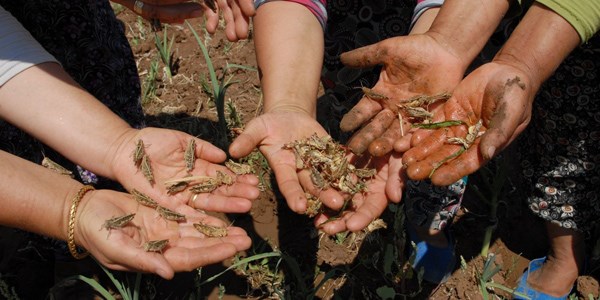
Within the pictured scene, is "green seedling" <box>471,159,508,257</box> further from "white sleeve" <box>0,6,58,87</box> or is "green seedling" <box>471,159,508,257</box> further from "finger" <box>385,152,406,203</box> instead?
"white sleeve" <box>0,6,58,87</box>

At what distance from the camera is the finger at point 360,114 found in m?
1.86

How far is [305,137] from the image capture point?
195 cm

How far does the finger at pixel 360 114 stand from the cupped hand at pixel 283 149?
133 mm

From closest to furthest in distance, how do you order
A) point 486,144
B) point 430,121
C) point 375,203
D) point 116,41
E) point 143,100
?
point 486,144 < point 375,203 < point 430,121 < point 116,41 < point 143,100

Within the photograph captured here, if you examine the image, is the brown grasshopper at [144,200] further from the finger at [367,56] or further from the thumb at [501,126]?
the thumb at [501,126]

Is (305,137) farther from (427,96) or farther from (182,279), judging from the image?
(182,279)

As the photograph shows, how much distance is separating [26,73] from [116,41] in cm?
51

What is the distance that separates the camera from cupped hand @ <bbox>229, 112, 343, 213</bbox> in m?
1.71

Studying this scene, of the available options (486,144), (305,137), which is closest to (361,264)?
(305,137)

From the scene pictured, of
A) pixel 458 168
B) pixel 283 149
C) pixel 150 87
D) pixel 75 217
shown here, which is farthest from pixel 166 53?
pixel 458 168

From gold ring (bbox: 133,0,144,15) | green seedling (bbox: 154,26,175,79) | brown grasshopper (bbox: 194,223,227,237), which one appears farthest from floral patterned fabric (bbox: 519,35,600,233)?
green seedling (bbox: 154,26,175,79)

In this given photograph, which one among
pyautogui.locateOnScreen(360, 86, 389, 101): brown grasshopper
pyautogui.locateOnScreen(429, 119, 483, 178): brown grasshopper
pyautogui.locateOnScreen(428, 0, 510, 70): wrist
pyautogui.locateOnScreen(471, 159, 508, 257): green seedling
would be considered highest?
pyautogui.locateOnScreen(428, 0, 510, 70): wrist

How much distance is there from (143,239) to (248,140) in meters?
0.40

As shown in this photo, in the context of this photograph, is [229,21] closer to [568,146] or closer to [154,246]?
[154,246]
